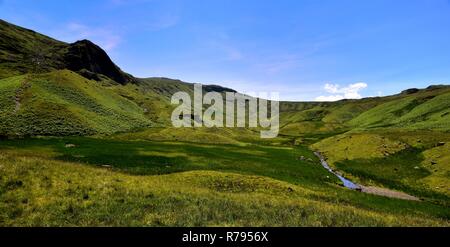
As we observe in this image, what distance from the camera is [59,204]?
21.2m

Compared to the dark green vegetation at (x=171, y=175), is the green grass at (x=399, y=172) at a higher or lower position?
lower

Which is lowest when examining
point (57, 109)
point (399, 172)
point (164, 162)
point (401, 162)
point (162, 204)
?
point (399, 172)

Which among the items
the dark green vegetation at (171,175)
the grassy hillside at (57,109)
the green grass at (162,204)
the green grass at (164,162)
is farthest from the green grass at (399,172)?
the grassy hillside at (57,109)

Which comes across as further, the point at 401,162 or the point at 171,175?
the point at 401,162

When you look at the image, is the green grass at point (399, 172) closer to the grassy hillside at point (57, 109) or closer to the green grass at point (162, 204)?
the green grass at point (162, 204)

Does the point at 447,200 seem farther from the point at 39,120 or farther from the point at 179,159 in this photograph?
the point at 39,120

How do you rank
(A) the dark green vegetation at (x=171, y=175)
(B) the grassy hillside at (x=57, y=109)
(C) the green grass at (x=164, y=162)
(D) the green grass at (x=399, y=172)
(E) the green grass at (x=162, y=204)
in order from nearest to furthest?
1. (E) the green grass at (x=162, y=204)
2. (A) the dark green vegetation at (x=171, y=175)
3. (D) the green grass at (x=399, y=172)
4. (C) the green grass at (x=164, y=162)
5. (B) the grassy hillside at (x=57, y=109)

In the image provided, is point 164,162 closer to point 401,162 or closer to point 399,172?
point 399,172

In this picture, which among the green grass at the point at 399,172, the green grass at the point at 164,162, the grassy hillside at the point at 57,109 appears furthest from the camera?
the grassy hillside at the point at 57,109

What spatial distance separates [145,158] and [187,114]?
124188mm

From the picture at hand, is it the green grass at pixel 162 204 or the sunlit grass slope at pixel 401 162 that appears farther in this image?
the sunlit grass slope at pixel 401 162

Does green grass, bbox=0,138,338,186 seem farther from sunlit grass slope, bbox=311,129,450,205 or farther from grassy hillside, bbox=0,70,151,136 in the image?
grassy hillside, bbox=0,70,151,136

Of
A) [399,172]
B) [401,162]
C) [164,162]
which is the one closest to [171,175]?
[164,162]
